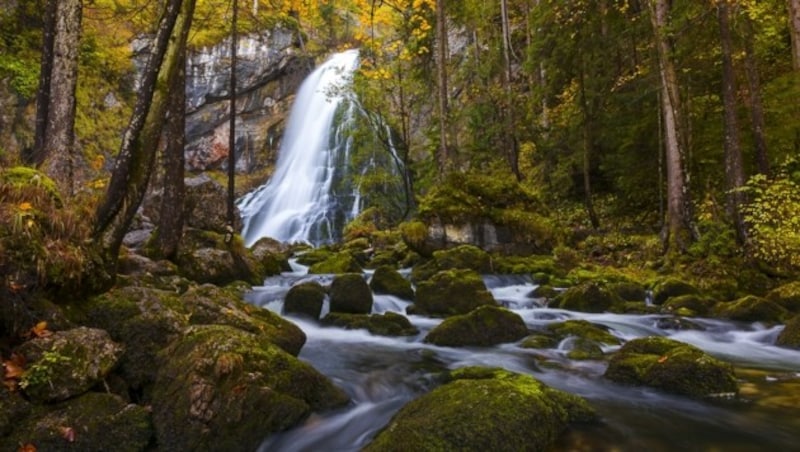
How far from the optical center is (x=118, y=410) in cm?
450

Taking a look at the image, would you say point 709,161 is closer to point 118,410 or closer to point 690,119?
point 690,119

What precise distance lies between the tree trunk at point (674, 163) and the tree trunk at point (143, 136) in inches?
465

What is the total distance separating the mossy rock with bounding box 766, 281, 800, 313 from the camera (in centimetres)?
1051

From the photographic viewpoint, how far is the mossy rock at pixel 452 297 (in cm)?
1084

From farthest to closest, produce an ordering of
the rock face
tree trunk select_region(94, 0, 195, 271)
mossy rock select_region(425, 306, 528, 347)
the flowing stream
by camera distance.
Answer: the rock face → mossy rock select_region(425, 306, 528, 347) → tree trunk select_region(94, 0, 195, 271) → the flowing stream

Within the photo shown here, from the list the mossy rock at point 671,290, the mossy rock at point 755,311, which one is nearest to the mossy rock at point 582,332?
the mossy rock at point 755,311

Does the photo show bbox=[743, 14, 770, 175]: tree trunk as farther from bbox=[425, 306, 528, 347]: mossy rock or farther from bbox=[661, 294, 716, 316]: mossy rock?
bbox=[425, 306, 528, 347]: mossy rock

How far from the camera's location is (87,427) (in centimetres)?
425

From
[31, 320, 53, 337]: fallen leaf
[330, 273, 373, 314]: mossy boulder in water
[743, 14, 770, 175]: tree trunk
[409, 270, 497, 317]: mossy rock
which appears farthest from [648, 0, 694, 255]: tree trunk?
[31, 320, 53, 337]: fallen leaf

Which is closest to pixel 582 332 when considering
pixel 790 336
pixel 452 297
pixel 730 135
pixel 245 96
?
pixel 452 297

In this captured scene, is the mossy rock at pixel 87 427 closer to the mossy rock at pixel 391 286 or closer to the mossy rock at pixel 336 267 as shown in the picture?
the mossy rock at pixel 391 286

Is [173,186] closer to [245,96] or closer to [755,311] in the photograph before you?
[755,311]

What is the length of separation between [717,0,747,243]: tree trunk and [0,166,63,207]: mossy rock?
13.3 metres

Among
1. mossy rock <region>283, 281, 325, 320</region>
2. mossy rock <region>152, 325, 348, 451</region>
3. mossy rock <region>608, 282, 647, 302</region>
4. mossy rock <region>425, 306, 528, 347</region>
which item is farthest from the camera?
mossy rock <region>608, 282, 647, 302</region>
